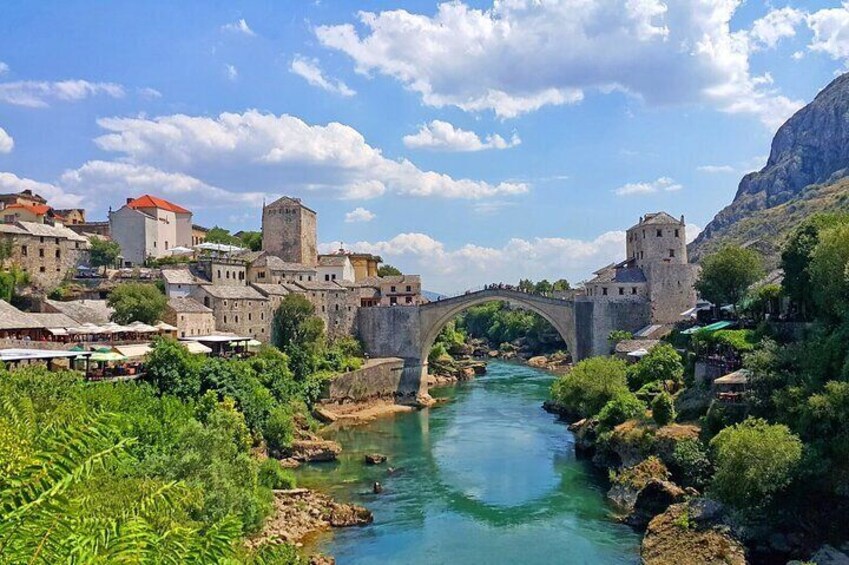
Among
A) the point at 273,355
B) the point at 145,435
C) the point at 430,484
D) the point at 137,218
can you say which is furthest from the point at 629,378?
the point at 137,218

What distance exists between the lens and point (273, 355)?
42094 millimetres

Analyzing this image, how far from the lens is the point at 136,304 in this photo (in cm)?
3991

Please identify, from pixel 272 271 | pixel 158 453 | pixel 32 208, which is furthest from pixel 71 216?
pixel 158 453

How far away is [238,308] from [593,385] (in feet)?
77.9

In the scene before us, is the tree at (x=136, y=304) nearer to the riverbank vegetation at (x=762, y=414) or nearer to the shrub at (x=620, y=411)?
the riverbank vegetation at (x=762, y=414)

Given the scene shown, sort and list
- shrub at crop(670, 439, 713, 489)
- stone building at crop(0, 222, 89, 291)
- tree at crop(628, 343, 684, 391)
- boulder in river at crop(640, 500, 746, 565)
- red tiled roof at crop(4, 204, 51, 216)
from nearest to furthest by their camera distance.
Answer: boulder in river at crop(640, 500, 746, 565), shrub at crop(670, 439, 713, 489), tree at crop(628, 343, 684, 391), stone building at crop(0, 222, 89, 291), red tiled roof at crop(4, 204, 51, 216)

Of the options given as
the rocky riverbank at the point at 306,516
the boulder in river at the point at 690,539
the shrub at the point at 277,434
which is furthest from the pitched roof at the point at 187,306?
the boulder in river at the point at 690,539

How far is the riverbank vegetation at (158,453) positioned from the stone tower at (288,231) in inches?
508

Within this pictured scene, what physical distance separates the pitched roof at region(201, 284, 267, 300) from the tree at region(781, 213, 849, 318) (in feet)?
104

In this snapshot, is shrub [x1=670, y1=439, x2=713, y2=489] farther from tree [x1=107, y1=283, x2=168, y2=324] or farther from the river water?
tree [x1=107, y1=283, x2=168, y2=324]

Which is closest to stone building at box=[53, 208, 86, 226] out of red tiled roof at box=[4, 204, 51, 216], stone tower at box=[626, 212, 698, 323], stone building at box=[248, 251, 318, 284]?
red tiled roof at box=[4, 204, 51, 216]

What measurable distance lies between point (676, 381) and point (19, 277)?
37.5 metres

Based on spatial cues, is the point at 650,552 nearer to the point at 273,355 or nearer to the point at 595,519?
the point at 595,519

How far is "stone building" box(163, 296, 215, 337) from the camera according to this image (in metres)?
42.3
